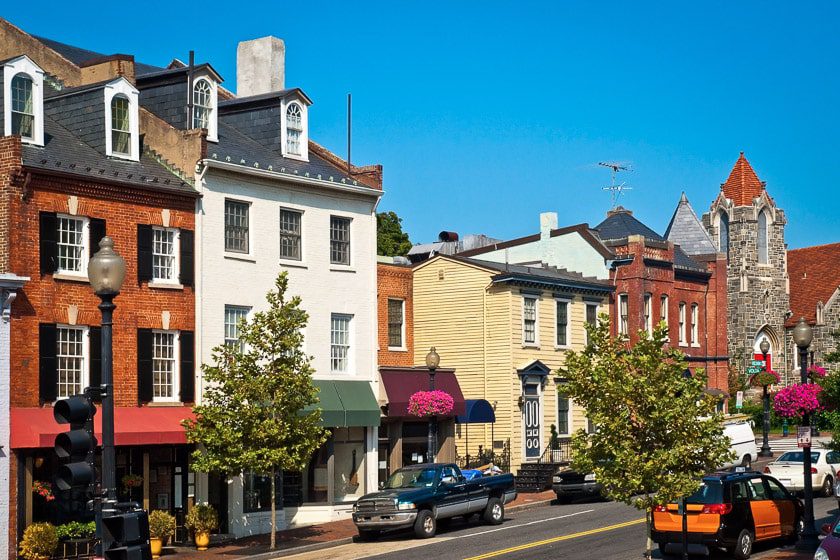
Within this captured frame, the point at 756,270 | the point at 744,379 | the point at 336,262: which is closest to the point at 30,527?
the point at 336,262

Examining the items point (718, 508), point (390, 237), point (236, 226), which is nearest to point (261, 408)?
point (236, 226)

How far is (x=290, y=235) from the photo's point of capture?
40188 millimetres

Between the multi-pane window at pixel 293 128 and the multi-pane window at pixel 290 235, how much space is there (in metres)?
2.71

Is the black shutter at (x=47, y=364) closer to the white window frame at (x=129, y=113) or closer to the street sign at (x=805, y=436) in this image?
the white window frame at (x=129, y=113)

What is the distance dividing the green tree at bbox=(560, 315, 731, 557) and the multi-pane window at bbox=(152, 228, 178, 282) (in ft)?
48.1

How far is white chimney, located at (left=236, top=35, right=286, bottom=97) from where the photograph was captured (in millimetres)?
45000

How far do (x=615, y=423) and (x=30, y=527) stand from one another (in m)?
15.0

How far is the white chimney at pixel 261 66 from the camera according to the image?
45.0 meters

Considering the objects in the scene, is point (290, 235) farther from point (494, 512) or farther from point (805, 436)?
point (805, 436)

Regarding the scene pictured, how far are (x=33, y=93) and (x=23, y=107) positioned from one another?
0.46 m

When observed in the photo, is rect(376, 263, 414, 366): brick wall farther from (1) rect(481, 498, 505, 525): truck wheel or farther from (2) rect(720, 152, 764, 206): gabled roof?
(2) rect(720, 152, 764, 206): gabled roof

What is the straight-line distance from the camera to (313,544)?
112 ft

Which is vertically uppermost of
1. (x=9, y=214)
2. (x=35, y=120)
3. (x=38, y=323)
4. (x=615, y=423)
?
(x=35, y=120)

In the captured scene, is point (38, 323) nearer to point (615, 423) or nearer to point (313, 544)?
point (313, 544)
